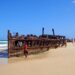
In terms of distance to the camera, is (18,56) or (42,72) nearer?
(42,72)

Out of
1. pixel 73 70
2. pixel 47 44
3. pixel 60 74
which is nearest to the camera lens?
pixel 60 74

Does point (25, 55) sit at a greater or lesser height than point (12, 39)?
lesser

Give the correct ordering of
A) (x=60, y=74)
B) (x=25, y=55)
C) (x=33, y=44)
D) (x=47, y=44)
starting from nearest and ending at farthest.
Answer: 1. (x=60, y=74)
2. (x=25, y=55)
3. (x=33, y=44)
4. (x=47, y=44)

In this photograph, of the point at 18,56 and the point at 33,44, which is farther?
the point at 33,44

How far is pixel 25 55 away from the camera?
61.1ft

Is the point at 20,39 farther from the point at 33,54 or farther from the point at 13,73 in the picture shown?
the point at 13,73

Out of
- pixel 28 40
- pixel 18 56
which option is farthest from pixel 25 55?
pixel 28 40

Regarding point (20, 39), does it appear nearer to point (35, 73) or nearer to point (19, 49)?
point (19, 49)

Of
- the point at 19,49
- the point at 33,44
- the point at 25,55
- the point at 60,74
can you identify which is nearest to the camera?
the point at 60,74

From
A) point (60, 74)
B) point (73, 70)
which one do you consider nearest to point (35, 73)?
point (60, 74)

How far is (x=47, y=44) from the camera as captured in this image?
2389 cm

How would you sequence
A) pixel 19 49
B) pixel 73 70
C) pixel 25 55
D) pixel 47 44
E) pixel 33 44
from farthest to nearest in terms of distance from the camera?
pixel 47 44
pixel 33 44
pixel 19 49
pixel 25 55
pixel 73 70

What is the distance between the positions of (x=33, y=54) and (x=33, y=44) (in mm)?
1006

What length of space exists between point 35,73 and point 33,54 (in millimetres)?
10668
